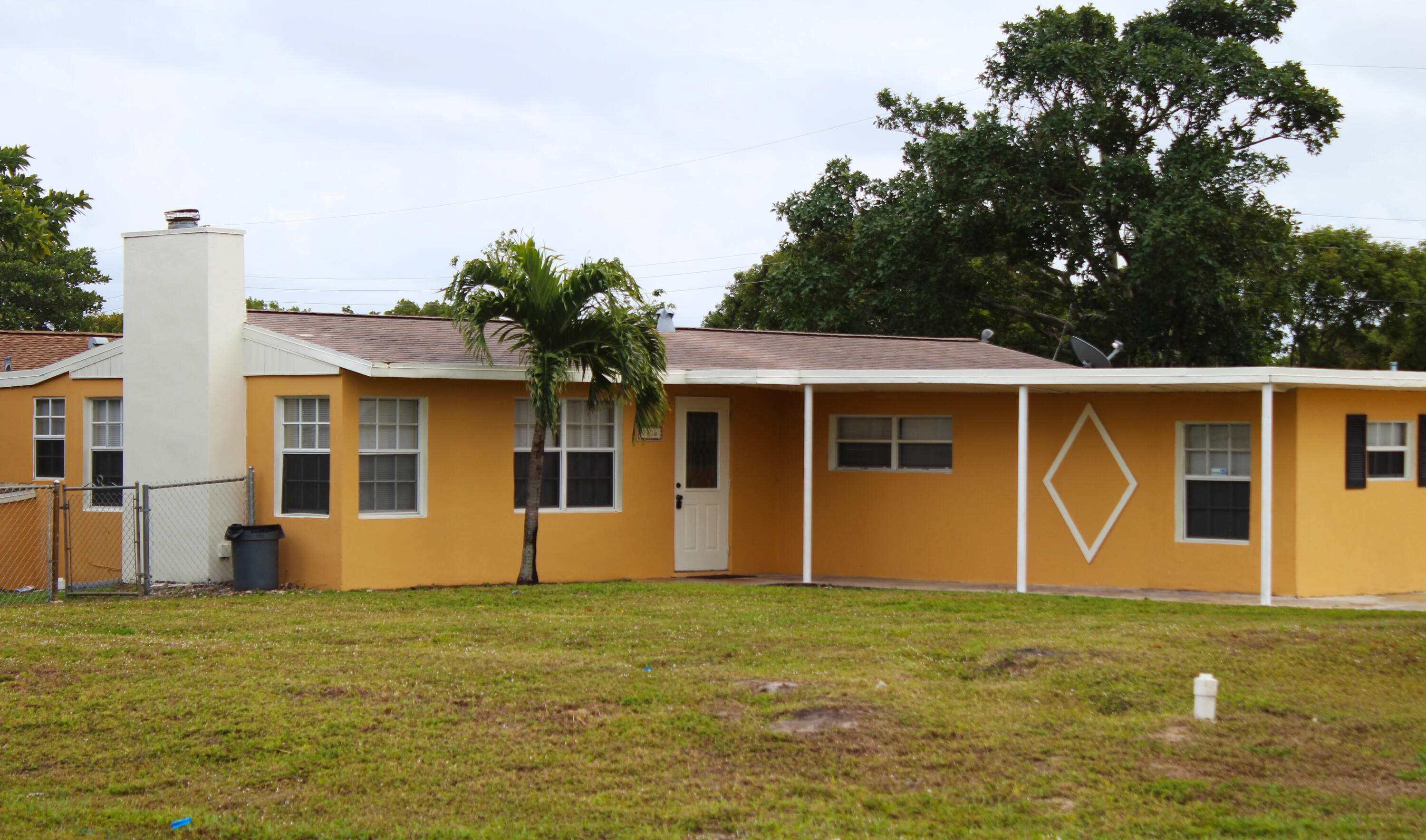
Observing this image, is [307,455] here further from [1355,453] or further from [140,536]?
[1355,453]

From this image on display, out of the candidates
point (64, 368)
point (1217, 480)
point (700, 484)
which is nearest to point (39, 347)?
point (64, 368)

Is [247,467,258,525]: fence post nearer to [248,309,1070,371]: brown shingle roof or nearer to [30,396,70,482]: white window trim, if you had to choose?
[248,309,1070,371]: brown shingle roof

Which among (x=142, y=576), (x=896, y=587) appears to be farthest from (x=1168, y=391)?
(x=142, y=576)

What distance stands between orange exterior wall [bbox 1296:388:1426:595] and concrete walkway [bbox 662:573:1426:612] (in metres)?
0.23

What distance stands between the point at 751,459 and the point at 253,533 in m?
6.03

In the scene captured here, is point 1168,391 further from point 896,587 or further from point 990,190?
point 990,190

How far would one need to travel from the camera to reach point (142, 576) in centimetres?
1392

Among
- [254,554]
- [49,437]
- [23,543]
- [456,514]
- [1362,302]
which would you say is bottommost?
[23,543]

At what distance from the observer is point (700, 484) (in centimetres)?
1628

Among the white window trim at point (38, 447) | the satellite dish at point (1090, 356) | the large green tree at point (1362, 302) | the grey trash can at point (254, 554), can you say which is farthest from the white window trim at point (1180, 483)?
the large green tree at point (1362, 302)

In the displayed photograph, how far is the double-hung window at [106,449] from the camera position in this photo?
651 inches

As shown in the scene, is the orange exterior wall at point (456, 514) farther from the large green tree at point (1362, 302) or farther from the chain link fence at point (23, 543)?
the large green tree at point (1362, 302)

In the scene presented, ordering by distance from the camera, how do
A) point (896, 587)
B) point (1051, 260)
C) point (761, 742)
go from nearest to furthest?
point (761, 742)
point (896, 587)
point (1051, 260)

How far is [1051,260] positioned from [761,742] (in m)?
26.4
